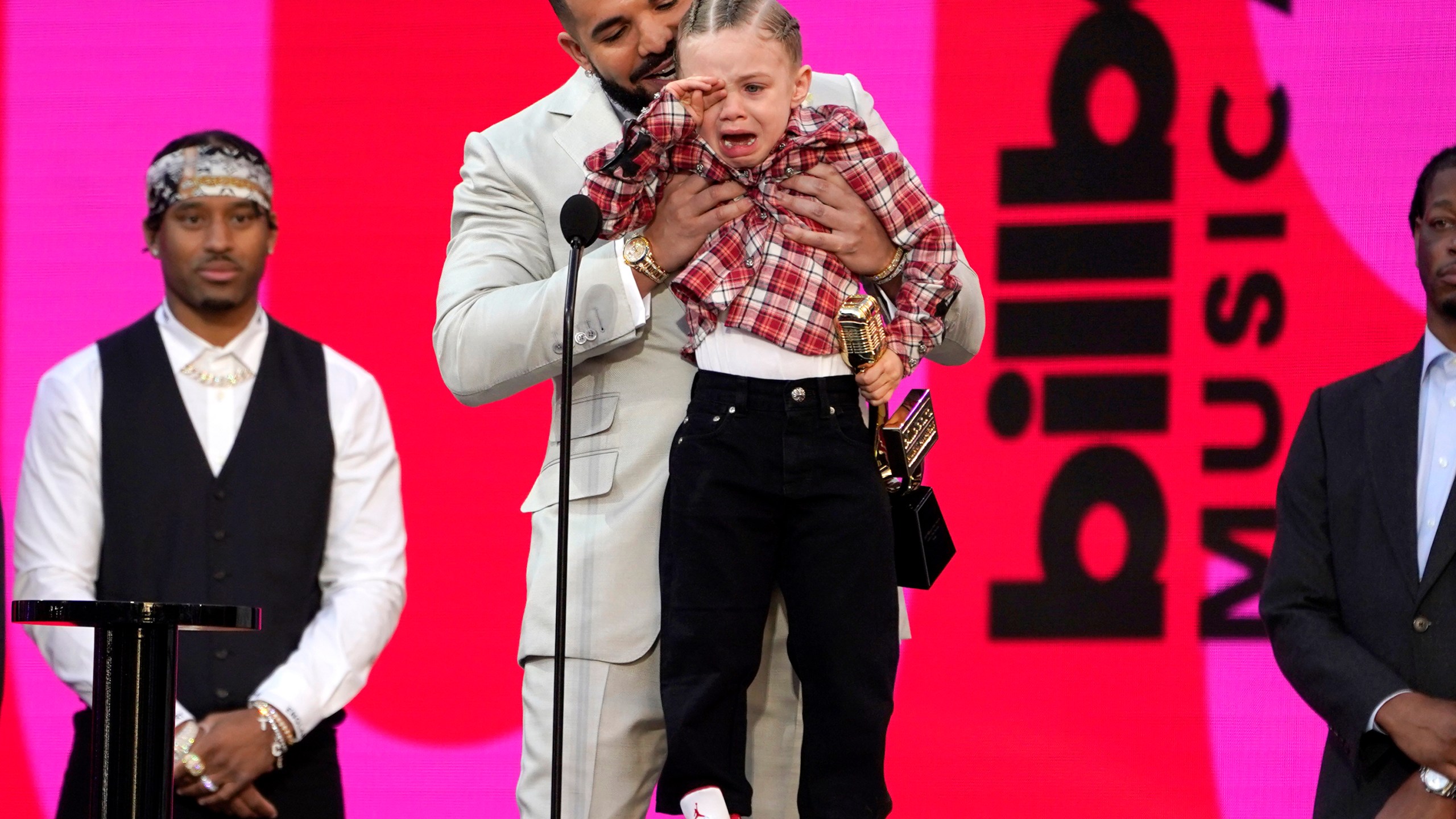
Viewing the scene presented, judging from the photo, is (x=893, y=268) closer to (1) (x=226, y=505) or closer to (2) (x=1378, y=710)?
(2) (x=1378, y=710)

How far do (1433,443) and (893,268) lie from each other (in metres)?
1.32

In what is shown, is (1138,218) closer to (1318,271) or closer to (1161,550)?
(1318,271)

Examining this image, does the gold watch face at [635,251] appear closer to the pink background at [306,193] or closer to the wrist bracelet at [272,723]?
the wrist bracelet at [272,723]

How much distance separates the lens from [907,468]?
221 cm

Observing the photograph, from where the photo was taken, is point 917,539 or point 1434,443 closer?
point 917,539

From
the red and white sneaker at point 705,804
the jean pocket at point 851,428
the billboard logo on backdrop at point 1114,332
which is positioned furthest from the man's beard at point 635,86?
the billboard logo on backdrop at point 1114,332

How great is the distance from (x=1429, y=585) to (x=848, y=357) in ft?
4.28

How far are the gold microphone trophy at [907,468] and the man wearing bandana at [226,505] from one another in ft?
5.08

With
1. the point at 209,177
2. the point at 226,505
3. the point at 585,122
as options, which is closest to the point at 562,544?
the point at 585,122

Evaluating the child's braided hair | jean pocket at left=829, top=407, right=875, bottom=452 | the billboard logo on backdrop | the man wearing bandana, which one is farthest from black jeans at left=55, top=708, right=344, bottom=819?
the child's braided hair

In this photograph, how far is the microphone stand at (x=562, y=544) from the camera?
1980 mm

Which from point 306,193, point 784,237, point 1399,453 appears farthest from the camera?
point 306,193

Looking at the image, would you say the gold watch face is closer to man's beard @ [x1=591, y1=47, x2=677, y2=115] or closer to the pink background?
man's beard @ [x1=591, y1=47, x2=677, y2=115]

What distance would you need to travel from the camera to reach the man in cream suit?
2199mm
